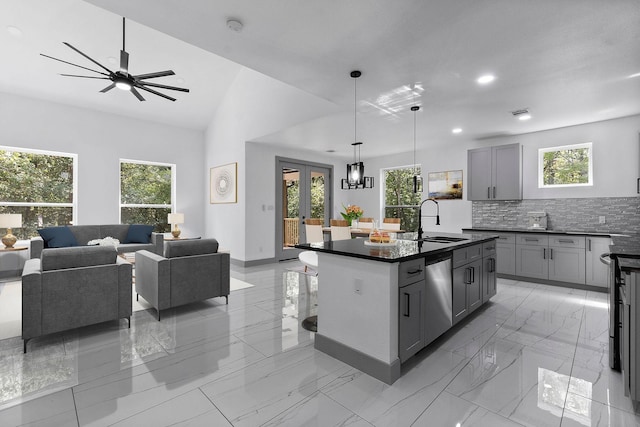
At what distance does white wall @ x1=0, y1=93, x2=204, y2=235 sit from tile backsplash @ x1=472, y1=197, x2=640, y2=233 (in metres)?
6.38

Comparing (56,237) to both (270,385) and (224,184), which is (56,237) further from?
(270,385)

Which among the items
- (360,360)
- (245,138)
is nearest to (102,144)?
(245,138)

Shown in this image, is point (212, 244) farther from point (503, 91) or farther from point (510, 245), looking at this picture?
point (510, 245)

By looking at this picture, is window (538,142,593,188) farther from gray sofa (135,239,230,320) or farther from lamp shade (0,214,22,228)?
lamp shade (0,214,22,228)

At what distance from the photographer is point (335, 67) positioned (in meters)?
3.08

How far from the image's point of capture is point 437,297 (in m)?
2.53

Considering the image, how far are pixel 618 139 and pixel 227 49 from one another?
18.3ft

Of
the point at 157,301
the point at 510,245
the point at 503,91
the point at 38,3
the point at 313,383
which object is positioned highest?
the point at 38,3

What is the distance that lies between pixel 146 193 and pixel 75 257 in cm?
447

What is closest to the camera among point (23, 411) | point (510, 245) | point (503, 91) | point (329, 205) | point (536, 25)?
point (23, 411)

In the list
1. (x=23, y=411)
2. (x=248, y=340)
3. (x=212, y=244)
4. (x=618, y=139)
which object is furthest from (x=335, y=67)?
(x=618, y=139)

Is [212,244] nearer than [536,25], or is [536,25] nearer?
[536,25]

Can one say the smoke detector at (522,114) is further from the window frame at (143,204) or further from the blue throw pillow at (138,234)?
the window frame at (143,204)

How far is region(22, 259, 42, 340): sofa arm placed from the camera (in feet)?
8.03
